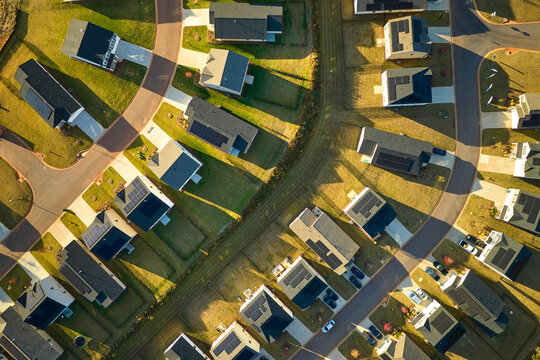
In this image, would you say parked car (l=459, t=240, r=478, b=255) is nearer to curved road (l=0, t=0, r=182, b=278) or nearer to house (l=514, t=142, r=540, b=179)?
house (l=514, t=142, r=540, b=179)

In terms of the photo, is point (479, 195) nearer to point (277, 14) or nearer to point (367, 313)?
point (367, 313)

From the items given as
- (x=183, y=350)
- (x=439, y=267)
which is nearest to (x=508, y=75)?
(x=439, y=267)

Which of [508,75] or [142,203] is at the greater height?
[508,75]

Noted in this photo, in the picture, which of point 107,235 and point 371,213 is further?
point 107,235

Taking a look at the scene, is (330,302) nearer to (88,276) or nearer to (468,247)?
(468,247)

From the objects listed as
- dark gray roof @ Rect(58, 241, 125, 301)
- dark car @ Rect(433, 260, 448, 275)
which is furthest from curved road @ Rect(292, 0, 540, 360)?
dark gray roof @ Rect(58, 241, 125, 301)
